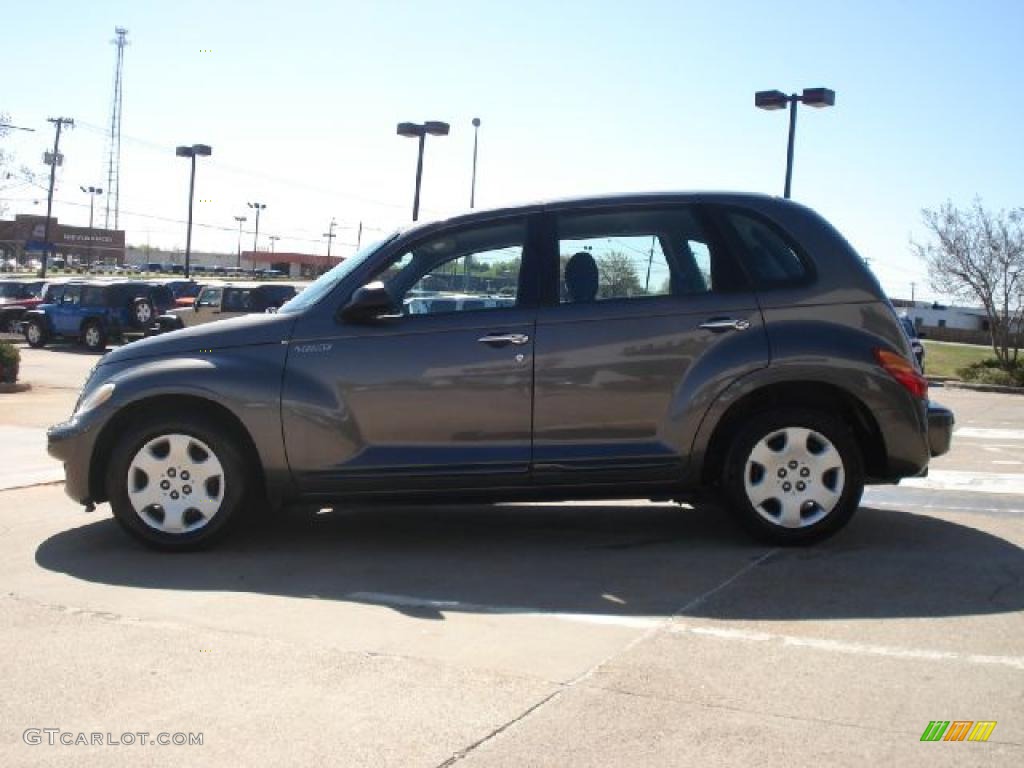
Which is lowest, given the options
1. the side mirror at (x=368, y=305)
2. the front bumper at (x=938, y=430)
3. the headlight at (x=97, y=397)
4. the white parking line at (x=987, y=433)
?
the white parking line at (x=987, y=433)

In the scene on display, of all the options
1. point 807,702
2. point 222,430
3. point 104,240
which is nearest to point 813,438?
point 807,702

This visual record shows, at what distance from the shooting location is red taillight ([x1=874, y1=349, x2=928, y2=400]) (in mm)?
5773

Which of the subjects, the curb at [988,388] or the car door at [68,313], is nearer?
the curb at [988,388]

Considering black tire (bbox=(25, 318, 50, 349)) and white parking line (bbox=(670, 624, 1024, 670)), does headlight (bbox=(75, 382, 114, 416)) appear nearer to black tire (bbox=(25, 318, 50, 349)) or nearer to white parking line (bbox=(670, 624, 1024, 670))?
white parking line (bbox=(670, 624, 1024, 670))

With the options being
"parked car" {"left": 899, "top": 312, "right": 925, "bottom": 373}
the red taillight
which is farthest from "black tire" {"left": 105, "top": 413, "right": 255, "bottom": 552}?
"parked car" {"left": 899, "top": 312, "right": 925, "bottom": 373}

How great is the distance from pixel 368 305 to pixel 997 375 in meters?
25.2

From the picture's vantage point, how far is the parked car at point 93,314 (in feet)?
93.8

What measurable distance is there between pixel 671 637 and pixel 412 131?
23265 mm

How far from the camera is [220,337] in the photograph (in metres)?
5.95

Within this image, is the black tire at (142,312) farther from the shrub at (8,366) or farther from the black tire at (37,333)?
the shrub at (8,366)

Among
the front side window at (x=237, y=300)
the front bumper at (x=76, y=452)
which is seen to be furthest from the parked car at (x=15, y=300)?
the front bumper at (x=76, y=452)

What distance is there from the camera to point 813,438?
226 inches

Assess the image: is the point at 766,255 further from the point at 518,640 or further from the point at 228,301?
the point at 228,301

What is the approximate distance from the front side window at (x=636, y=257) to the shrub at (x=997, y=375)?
23.5 meters
